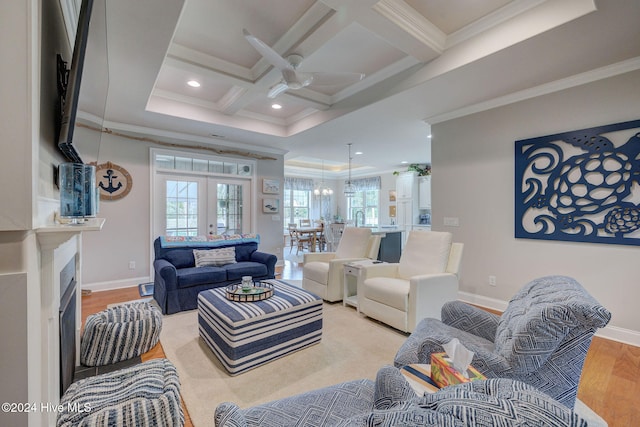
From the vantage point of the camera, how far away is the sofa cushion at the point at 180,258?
146 inches

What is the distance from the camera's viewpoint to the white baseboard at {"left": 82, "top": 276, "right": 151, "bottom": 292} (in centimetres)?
417

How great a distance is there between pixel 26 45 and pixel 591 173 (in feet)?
13.5

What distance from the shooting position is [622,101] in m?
2.66

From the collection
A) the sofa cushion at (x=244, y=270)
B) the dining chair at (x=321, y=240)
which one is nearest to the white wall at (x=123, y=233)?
the sofa cushion at (x=244, y=270)

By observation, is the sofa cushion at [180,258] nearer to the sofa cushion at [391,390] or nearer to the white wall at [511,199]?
the sofa cushion at [391,390]

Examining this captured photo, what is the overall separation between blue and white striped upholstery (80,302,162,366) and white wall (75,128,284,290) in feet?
7.85

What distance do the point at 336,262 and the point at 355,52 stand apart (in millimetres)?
2456

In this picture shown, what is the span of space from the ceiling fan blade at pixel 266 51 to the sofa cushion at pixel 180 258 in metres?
2.69

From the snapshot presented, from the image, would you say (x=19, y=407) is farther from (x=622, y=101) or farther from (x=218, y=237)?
(x=622, y=101)

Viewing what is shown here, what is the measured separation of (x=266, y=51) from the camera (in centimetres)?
227

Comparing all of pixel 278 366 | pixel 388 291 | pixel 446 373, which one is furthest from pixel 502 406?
pixel 388 291

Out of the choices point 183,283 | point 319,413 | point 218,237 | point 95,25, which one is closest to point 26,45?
point 95,25

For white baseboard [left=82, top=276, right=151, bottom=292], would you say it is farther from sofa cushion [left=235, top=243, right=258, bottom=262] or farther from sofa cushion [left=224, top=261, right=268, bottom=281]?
sofa cushion [left=224, top=261, right=268, bottom=281]

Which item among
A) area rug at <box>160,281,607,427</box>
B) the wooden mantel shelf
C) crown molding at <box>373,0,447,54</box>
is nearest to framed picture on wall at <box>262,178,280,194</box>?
area rug at <box>160,281,607,427</box>
